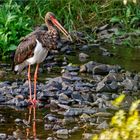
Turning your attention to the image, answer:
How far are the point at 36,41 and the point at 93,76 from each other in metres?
1.73

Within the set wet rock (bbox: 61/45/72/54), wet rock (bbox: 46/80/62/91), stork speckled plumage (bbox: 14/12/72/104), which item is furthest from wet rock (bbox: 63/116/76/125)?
wet rock (bbox: 61/45/72/54)

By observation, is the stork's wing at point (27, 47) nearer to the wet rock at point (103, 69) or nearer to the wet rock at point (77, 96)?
the wet rock at point (77, 96)

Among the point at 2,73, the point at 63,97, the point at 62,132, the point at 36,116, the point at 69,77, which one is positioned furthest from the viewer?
the point at 2,73

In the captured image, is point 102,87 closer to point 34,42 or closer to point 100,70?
point 34,42

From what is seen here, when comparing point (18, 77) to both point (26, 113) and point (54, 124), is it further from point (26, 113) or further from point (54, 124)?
point (54, 124)

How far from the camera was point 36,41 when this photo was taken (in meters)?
8.86

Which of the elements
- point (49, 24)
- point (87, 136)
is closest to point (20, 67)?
point (49, 24)

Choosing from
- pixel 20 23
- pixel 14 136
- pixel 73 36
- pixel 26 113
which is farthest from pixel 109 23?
pixel 14 136

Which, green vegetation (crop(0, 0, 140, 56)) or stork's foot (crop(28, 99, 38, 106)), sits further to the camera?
green vegetation (crop(0, 0, 140, 56))

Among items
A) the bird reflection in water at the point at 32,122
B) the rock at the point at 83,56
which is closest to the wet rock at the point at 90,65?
the rock at the point at 83,56

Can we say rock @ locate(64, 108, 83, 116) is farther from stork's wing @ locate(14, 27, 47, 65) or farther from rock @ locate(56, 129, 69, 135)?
stork's wing @ locate(14, 27, 47, 65)

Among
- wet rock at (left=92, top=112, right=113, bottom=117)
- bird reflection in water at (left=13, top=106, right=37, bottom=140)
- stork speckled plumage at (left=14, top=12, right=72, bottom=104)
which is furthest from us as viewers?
stork speckled plumage at (left=14, top=12, right=72, bottom=104)

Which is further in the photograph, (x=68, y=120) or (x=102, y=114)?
(x=102, y=114)

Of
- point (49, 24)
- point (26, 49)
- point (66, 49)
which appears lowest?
point (66, 49)
